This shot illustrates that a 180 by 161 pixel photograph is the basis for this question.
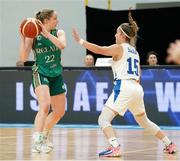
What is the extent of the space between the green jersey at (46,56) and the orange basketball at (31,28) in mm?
248

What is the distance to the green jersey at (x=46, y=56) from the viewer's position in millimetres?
9141

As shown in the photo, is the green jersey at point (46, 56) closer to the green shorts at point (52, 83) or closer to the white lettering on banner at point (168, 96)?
the green shorts at point (52, 83)

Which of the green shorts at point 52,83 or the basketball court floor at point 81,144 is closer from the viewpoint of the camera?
the basketball court floor at point 81,144

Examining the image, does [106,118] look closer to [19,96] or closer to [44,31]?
[44,31]

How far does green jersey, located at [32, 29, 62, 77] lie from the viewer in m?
9.14

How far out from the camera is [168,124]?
14.3 m

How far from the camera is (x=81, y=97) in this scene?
14.8 meters

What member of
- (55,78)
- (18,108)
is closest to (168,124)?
(18,108)

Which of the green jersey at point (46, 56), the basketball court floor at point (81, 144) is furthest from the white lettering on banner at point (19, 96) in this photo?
the green jersey at point (46, 56)

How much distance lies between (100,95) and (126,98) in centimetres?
579

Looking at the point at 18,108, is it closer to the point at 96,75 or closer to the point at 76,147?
the point at 96,75

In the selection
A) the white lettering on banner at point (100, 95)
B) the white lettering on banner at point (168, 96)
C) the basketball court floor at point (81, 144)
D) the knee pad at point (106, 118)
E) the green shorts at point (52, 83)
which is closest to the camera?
the basketball court floor at point (81, 144)

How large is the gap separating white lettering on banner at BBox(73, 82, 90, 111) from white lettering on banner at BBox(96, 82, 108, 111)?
24 cm

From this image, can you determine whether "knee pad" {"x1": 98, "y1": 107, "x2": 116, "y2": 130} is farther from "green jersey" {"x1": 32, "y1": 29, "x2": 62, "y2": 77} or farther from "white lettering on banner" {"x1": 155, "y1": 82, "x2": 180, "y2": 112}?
"white lettering on banner" {"x1": 155, "y1": 82, "x2": 180, "y2": 112}
